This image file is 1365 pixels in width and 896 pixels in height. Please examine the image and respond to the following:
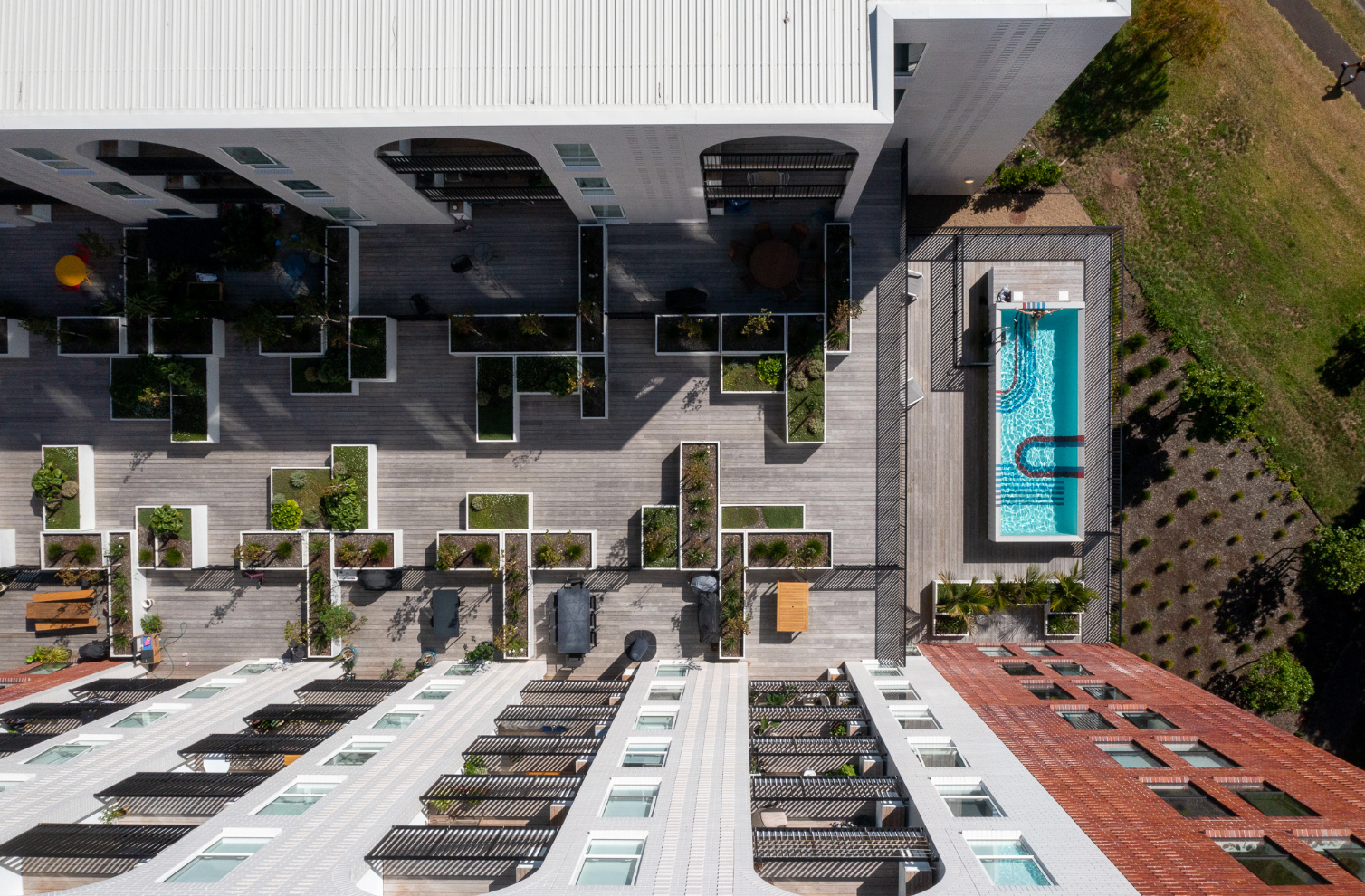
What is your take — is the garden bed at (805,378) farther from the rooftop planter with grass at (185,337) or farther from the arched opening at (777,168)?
the rooftop planter with grass at (185,337)

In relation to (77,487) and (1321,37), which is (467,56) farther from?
(1321,37)

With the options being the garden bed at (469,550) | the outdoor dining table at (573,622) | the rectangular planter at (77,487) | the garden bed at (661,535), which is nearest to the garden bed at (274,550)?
the garden bed at (469,550)

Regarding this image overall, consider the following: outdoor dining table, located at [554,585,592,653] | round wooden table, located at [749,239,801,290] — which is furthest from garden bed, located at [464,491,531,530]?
round wooden table, located at [749,239,801,290]

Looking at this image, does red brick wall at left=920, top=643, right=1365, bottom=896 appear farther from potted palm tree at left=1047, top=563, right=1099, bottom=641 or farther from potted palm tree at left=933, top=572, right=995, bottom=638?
potted palm tree at left=1047, top=563, right=1099, bottom=641

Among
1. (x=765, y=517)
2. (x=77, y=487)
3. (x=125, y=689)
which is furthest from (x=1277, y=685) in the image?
(x=77, y=487)

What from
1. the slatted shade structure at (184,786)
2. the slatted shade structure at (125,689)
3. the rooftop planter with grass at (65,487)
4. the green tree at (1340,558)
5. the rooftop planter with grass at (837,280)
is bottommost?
the slatted shade structure at (184,786)

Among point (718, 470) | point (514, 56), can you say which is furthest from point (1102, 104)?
point (514, 56)

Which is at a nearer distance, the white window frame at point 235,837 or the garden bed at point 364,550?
the white window frame at point 235,837
